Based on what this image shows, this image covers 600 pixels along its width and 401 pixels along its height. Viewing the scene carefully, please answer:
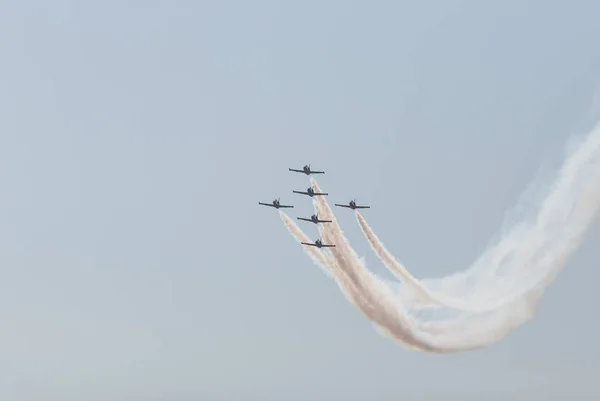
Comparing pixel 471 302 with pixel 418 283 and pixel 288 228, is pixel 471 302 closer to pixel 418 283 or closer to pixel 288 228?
pixel 418 283

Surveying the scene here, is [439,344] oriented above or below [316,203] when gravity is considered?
below

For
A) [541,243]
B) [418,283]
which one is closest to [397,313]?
[418,283]

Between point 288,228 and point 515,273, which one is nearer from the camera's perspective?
point 515,273

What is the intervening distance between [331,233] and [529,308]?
15691 millimetres

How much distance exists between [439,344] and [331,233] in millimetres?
10943

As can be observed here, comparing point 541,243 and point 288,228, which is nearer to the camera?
point 541,243

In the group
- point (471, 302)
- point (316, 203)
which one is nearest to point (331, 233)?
point (316, 203)

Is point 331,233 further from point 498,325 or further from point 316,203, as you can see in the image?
point 498,325

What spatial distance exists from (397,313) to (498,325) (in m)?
7.18

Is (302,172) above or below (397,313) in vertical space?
above

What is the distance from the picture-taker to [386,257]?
470ft

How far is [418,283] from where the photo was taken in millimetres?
142000

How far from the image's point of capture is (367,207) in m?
145

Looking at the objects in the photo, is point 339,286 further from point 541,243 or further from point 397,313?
point 541,243
